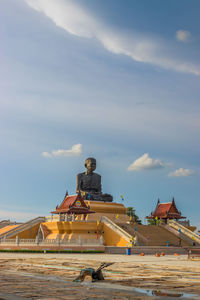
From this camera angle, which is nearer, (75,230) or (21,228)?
(75,230)

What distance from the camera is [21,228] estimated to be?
46625 millimetres

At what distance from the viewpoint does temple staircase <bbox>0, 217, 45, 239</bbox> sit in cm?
4466

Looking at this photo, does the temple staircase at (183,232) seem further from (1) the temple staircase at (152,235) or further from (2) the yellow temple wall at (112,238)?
(2) the yellow temple wall at (112,238)

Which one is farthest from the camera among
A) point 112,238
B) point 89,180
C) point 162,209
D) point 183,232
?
point 89,180

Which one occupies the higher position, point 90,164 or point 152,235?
point 90,164

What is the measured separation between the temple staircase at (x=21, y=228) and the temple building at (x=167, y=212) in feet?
54.3

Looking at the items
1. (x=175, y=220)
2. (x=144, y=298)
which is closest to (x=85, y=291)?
(x=144, y=298)

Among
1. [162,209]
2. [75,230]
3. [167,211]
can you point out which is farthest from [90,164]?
[75,230]

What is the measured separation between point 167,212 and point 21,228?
66.1 ft

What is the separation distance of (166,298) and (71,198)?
4215cm

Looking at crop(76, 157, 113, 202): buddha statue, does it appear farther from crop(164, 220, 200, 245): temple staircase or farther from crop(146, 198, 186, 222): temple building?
crop(164, 220, 200, 245): temple staircase

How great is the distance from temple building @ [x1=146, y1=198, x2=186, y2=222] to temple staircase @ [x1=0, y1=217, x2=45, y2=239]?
651 inches

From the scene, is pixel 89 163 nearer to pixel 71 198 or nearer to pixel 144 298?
pixel 71 198

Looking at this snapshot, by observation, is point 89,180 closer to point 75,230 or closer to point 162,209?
point 162,209
